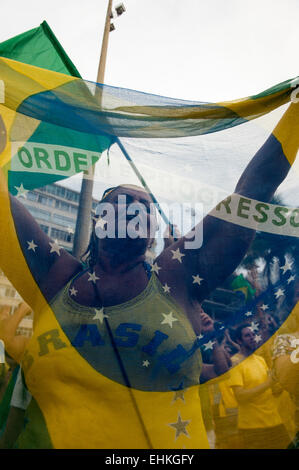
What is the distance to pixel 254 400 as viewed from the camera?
2311 millimetres

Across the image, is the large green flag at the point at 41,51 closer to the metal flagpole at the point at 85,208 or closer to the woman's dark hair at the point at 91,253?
the metal flagpole at the point at 85,208

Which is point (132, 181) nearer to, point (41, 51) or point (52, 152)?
point (52, 152)

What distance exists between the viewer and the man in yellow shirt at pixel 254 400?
2195 millimetres

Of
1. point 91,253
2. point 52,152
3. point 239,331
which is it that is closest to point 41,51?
point 52,152

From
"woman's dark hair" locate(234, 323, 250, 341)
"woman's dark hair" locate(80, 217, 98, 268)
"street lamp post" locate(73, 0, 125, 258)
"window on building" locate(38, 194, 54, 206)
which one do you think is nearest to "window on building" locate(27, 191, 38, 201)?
"window on building" locate(38, 194, 54, 206)

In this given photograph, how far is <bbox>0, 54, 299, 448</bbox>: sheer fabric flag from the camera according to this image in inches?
84.7

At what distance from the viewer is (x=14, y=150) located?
271 centimetres

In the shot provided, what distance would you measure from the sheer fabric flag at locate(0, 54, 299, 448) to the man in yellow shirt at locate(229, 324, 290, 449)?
26mm

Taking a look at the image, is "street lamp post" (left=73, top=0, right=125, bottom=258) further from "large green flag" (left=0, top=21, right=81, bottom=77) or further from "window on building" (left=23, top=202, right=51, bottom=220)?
"large green flag" (left=0, top=21, right=81, bottom=77)

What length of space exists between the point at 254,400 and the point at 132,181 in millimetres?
1563

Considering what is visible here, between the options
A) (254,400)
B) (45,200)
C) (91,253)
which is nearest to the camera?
(254,400)

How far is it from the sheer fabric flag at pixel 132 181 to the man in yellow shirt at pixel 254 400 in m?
0.03

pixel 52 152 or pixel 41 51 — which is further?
pixel 41 51

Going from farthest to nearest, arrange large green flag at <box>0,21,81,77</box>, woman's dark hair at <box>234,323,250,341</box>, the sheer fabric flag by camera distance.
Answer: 1. large green flag at <box>0,21,81,77</box>
2. woman's dark hair at <box>234,323,250,341</box>
3. the sheer fabric flag
